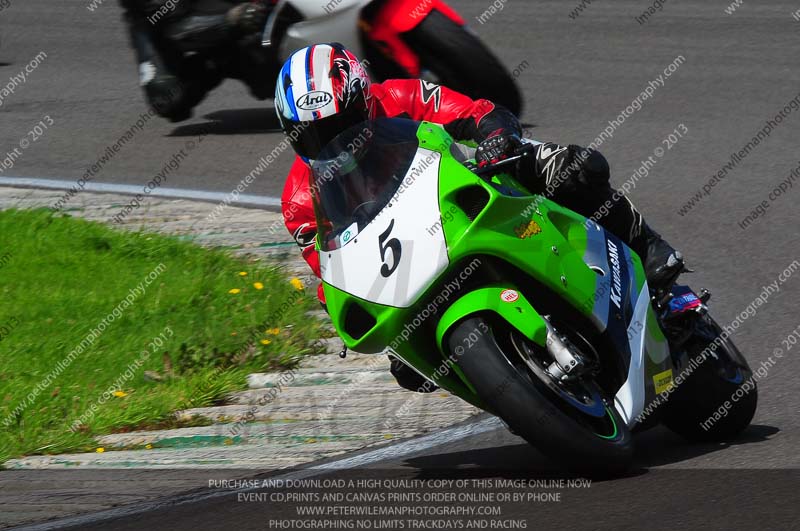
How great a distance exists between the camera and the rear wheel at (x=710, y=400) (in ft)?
17.4

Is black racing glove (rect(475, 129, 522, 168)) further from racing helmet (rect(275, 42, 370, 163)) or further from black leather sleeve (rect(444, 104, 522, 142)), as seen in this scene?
racing helmet (rect(275, 42, 370, 163))

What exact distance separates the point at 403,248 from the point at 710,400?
Answer: 5.22ft

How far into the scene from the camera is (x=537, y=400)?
14.7ft

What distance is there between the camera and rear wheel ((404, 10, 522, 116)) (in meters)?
9.28

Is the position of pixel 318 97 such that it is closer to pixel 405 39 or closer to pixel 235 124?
pixel 405 39

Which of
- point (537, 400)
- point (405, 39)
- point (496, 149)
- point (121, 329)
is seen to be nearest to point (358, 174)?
point (496, 149)

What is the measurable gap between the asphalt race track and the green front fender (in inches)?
24.9

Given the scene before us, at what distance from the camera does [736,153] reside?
369 inches

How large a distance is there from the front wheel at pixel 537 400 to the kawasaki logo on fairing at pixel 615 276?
387mm

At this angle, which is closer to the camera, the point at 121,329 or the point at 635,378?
the point at 635,378

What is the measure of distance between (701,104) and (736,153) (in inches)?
49.6

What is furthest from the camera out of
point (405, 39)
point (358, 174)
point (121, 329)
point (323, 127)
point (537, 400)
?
point (405, 39)

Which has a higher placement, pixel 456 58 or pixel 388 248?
pixel 388 248

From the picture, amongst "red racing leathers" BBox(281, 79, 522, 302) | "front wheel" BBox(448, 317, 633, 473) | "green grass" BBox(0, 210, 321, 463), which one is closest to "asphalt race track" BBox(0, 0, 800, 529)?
"front wheel" BBox(448, 317, 633, 473)
